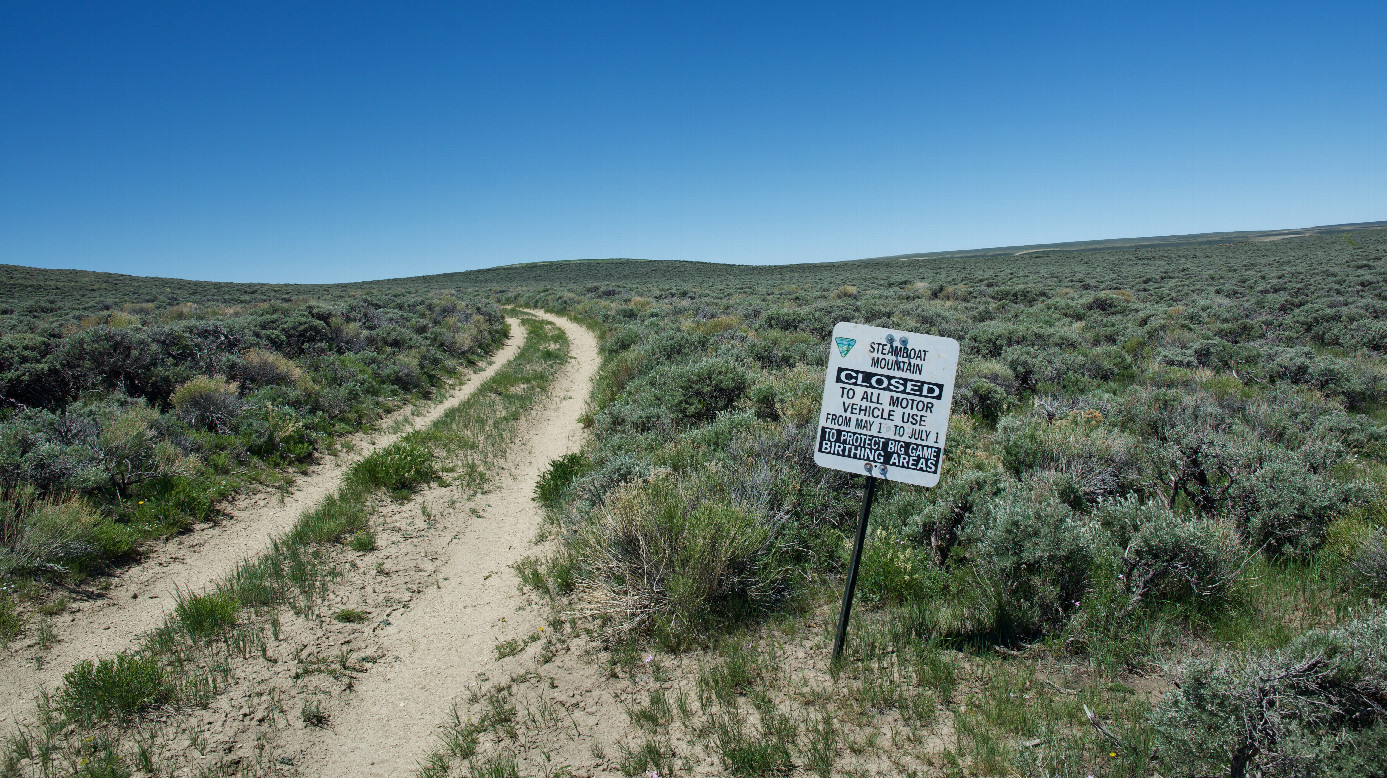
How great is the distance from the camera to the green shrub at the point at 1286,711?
233 centimetres

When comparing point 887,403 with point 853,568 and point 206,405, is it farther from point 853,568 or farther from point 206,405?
point 206,405

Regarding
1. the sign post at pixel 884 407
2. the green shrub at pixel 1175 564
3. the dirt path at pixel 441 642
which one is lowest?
the dirt path at pixel 441 642

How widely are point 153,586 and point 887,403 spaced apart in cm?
706

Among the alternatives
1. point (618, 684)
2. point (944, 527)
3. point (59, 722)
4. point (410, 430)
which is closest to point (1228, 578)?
point (944, 527)

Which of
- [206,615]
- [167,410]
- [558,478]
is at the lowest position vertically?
[206,615]

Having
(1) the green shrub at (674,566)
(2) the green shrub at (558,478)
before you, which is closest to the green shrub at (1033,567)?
(1) the green shrub at (674,566)

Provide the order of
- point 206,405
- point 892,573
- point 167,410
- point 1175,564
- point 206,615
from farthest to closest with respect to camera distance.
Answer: point 167,410 → point 206,405 → point 206,615 → point 892,573 → point 1175,564

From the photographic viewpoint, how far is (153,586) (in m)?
5.61

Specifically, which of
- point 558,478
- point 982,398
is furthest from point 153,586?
point 982,398

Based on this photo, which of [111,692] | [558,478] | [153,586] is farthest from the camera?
[558,478]

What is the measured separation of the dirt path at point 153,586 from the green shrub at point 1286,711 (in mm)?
6832

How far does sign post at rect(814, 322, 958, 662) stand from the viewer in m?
3.54

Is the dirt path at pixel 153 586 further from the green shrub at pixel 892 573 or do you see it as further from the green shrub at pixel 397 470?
the green shrub at pixel 892 573

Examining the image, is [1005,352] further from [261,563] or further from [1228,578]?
[261,563]
